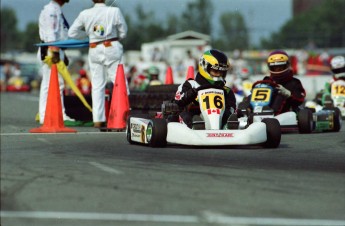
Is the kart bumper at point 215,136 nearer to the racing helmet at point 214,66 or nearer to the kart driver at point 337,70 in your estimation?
the racing helmet at point 214,66

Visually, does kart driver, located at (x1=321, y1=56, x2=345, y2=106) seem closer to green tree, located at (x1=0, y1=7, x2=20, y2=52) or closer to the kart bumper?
the kart bumper

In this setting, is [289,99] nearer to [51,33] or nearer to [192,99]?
[192,99]

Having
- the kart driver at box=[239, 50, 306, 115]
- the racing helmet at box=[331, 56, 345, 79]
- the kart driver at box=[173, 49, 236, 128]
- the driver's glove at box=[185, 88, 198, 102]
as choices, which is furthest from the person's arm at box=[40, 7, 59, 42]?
the racing helmet at box=[331, 56, 345, 79]

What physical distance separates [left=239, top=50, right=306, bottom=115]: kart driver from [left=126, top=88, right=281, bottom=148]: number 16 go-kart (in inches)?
91.9

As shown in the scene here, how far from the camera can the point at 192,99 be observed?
1041 centimetres

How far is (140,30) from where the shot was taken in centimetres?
12081

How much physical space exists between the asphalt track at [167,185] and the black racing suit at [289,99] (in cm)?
285

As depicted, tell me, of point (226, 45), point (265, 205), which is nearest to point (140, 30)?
point (226, 45)

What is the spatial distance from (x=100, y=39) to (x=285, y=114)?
8.82 ft

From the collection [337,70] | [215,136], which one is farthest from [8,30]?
[215,136]

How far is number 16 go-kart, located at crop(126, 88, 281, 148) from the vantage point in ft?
31.4

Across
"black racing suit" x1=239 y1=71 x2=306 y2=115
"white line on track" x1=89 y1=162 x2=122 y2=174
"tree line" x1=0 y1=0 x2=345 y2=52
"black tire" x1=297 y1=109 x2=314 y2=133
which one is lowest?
"white line on track" x1=89 y1=162 x2=122 y2=174

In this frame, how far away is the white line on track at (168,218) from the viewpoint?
5527 millimetres

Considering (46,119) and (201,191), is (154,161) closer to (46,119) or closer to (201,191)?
(201,191)
